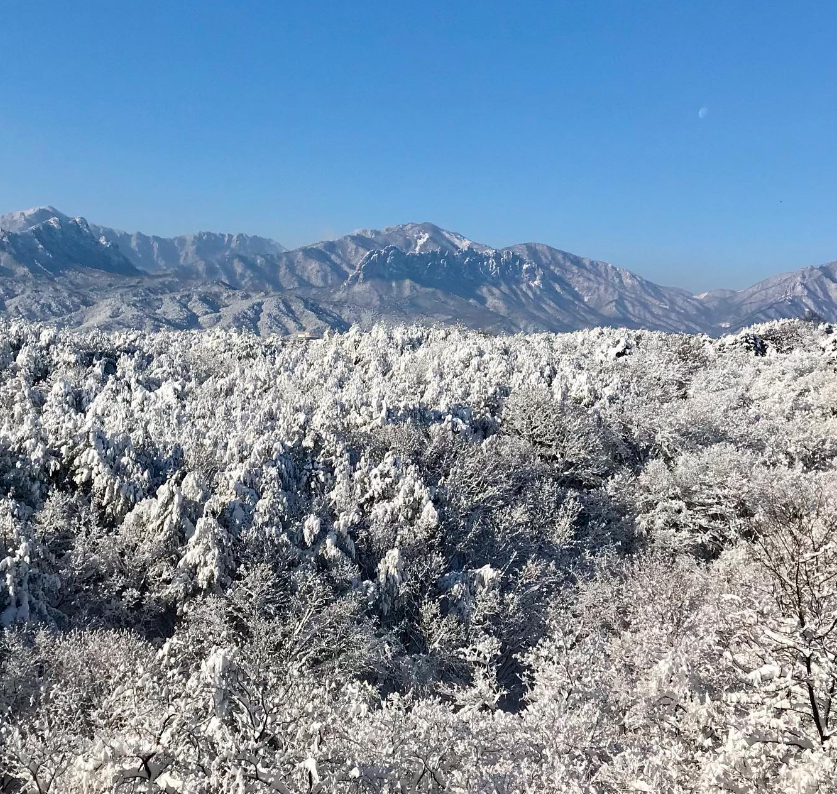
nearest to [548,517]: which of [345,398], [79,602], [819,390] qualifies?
[345,398]

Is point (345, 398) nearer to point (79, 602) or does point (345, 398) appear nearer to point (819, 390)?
point (79, 602)

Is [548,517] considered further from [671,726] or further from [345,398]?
[671,726]

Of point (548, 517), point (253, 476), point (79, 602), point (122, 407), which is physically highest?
point (122, 407)

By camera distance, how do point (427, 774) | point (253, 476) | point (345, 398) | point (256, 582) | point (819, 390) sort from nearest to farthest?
point (427, 774), point (256, 582), point (253, 476), point (345, 398), point (819, 390)

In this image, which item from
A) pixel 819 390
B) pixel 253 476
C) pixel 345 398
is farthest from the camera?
pixel 819 390

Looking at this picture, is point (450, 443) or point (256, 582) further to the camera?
point (450, 443)

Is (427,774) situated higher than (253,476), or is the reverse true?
(253,476)
